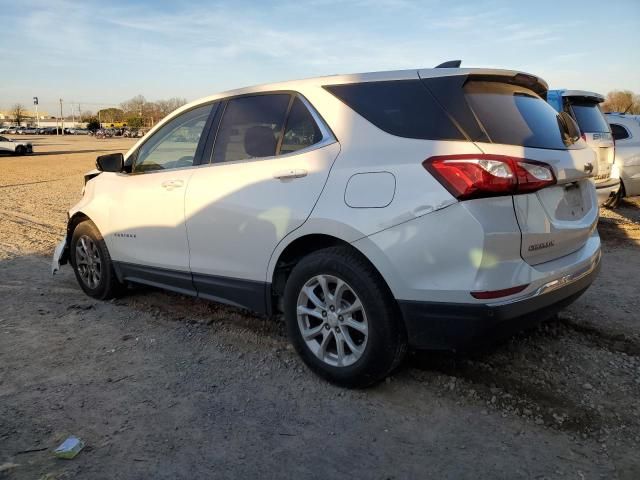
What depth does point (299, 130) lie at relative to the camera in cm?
343

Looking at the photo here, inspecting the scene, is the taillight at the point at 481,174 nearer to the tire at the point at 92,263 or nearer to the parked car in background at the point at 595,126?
the tire at the point at 92,263

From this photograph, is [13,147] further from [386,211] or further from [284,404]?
[386,211]

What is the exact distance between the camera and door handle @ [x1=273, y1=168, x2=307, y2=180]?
3.27 m

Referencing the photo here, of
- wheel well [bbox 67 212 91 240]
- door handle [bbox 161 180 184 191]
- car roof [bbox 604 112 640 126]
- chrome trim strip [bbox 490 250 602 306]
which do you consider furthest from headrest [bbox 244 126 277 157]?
car roof [bbox 604 112 640 126]

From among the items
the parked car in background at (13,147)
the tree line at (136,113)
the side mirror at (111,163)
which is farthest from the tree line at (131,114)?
the side mirror at (111,163)

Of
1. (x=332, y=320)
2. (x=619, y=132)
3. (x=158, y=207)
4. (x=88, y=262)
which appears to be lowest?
(x=88, y=262)

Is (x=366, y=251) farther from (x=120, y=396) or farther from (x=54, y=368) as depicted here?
(x=54, y=368)

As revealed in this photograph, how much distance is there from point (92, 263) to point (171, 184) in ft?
4.84

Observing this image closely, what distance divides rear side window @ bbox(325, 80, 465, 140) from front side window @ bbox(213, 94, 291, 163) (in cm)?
50

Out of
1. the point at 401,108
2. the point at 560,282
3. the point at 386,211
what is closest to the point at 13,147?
the point at 401,108

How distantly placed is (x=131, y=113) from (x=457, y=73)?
141 meters

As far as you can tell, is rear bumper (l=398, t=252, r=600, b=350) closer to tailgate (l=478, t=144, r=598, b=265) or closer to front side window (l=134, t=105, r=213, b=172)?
tailgate (l=478, t=144, r=598, b=265)

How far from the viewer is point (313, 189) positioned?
3191mm

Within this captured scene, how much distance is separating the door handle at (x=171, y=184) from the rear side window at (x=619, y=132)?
25.7ft
